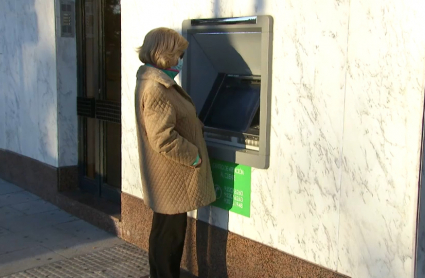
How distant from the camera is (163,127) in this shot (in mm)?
3449

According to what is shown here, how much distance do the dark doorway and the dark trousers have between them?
183 cm

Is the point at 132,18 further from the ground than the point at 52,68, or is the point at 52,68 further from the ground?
the point at 132,18

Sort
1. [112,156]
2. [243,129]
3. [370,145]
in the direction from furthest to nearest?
[112,156] → [243,129] → [370,145]

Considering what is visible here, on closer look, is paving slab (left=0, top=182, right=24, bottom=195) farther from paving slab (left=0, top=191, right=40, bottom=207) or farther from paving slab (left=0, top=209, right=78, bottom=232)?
paving slab (left=0, top=209, right=78, bottom=232)

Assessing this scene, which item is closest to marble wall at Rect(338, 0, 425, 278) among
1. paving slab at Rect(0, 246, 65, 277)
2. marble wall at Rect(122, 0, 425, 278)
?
marble wall at Rect(122, 0, 425, 278)

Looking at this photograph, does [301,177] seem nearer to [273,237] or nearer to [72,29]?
[273,237]

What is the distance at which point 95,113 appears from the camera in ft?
19.3

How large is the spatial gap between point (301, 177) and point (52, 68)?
11.6 feet

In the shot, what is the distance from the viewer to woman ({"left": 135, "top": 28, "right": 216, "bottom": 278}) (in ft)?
11.5

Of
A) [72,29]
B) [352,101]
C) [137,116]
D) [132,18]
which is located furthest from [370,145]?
[72,29]

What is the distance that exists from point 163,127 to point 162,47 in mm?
513

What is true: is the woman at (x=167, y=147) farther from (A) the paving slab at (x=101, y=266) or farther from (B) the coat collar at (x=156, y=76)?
(A) the paving slab at (x=101, y=266)

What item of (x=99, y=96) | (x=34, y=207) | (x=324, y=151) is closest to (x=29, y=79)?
(x=99, y=96)

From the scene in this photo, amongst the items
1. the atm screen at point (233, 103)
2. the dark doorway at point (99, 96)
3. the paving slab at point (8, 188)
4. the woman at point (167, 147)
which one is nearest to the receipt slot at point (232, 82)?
the atm screen at point (233, 103)
